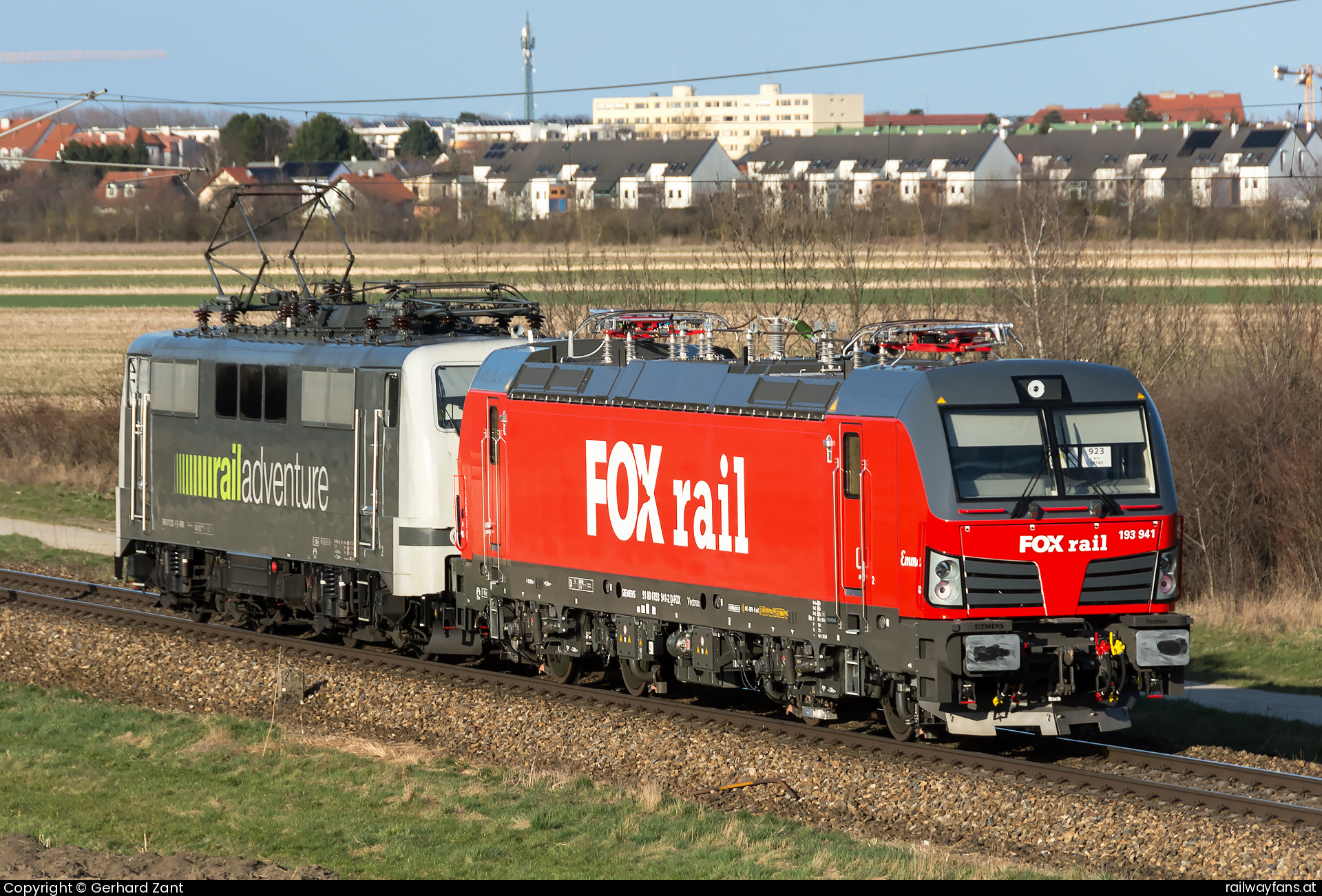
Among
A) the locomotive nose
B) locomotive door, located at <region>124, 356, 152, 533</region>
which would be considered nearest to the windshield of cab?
the locomotive nose

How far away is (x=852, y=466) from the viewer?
14219 millimetres

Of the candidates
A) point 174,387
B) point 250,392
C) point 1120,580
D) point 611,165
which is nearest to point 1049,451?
point 1120,580

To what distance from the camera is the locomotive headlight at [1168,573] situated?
1404 cm

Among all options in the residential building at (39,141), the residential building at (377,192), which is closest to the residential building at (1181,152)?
the residential building at (377,192)

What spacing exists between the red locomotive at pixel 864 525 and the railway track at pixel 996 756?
13.4 inches

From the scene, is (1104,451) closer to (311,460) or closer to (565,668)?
(565,668)

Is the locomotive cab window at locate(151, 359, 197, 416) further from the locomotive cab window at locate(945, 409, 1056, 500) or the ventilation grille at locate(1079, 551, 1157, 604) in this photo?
the ventilation grille at locate(1079, 551, 1157, 604)

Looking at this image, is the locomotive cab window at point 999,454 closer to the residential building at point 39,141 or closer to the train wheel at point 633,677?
the train wheel at point 633,677

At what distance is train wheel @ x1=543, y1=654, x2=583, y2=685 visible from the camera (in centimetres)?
1844

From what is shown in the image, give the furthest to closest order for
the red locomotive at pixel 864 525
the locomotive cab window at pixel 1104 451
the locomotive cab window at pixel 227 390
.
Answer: the locomotive cab window at pixel 227 390, the locomotive cab window at pixel 1104 451, the red locomotive at pixel 864 525

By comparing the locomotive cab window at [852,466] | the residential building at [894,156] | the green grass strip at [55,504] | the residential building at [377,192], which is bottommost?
the green grass strip at [55,504]

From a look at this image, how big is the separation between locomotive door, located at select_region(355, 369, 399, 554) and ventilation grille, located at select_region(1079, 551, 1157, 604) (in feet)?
29.2

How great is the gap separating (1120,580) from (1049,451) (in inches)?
48.8

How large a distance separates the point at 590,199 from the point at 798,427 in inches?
1816
